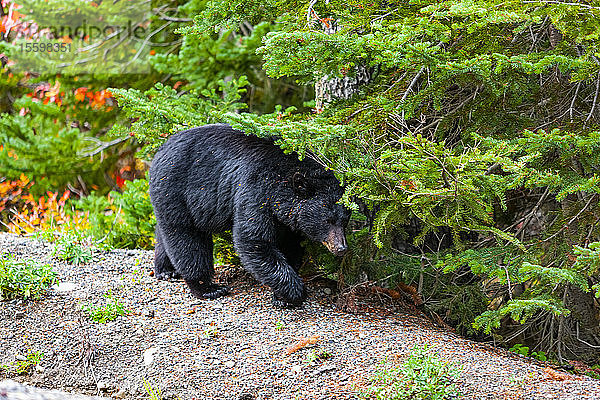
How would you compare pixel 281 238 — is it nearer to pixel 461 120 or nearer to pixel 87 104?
pixel 461 120

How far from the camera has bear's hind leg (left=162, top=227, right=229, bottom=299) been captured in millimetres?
5234

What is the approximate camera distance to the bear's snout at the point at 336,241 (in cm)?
475

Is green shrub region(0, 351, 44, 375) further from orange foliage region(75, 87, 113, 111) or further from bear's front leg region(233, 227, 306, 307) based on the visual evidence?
orange foliage region(75, 87, 113, 111)

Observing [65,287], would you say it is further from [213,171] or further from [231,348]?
[231,348]

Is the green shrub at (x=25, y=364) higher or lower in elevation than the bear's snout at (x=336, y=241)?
lower

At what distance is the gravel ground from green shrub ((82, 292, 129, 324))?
0.23ft

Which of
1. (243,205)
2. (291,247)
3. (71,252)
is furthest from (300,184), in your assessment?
(71,252)

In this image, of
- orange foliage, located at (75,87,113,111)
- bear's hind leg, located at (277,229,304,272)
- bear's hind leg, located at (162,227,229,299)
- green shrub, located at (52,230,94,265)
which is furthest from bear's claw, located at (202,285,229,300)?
orange foliage, located at (75,87,113,111)

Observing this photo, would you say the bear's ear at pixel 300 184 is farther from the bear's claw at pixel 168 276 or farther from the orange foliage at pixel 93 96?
the orange foliage at pixel 93 96

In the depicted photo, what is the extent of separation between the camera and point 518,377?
13.5ft

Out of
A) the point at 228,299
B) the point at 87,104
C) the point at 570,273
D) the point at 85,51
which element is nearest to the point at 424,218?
the point at 570,273

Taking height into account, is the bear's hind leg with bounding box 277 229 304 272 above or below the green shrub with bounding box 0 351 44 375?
above

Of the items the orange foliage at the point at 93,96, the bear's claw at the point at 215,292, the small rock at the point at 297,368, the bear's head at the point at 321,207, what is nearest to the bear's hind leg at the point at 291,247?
the bear's head at the point at 321,207

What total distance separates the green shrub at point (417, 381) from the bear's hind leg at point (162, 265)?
2.56 metres
